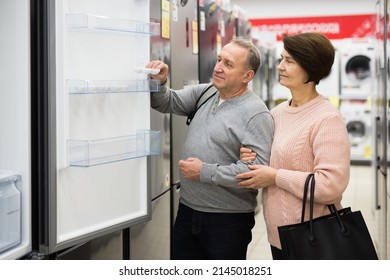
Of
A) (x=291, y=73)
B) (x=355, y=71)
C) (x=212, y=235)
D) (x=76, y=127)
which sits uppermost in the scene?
(x=355, y=71)

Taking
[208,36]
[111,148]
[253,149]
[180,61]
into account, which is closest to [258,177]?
[253,149]

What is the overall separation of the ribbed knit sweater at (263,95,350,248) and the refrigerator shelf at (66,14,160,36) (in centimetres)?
76

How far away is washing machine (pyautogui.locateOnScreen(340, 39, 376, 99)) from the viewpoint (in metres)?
10.6

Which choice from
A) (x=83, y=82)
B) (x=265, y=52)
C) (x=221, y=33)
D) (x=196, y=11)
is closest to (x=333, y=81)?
(x=265, y=52)

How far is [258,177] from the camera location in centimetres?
256

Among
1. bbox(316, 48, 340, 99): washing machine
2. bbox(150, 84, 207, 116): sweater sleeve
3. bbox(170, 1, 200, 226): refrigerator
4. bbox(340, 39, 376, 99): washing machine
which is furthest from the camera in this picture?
bbox(316, 48, 340, 99): washing machine

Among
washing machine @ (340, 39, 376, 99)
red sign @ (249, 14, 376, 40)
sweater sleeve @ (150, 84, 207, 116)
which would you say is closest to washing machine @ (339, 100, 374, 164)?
washing machine @ (340, 39, 376, 99)

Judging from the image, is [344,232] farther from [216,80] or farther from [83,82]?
[83,82]

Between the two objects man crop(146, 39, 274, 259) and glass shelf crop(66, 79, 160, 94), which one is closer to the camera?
glass shelf crop(66, 79, 160, 94)

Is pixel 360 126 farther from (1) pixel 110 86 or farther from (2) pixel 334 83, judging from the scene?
(1) pixel 110 86

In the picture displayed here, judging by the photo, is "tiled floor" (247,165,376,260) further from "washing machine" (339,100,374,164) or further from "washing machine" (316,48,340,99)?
"washing machine" (316,48,340,99)

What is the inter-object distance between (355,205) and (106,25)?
575 centimetres

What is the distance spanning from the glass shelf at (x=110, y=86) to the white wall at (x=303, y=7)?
32.9 feet

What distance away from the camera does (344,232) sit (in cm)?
238
